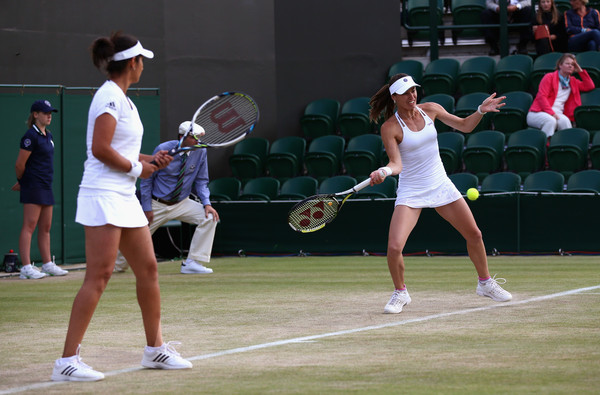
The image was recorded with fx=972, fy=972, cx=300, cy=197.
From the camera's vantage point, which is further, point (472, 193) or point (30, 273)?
point (472, 193)

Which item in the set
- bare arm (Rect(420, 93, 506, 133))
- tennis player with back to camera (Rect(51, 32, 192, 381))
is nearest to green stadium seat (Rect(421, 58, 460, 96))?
bare arm (Rect(420, 93, 506, 133))

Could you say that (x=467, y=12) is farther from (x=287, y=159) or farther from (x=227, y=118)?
(x=227, y=118)

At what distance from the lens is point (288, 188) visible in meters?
17.1

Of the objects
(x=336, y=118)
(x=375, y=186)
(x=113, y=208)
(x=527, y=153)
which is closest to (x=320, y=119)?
(x=336, y=118)

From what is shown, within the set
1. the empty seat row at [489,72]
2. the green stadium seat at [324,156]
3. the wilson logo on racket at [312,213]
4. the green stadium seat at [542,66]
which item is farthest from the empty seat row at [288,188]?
the wilson logo on racket at [312,213]

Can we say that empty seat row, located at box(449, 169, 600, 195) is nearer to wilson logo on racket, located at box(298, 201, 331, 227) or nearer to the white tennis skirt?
wilson logo on racket, located at box(298, 201, 331, 227)

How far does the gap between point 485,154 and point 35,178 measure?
7.66m

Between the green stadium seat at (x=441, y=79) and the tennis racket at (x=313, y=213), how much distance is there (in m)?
9.86

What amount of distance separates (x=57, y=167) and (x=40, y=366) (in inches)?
368

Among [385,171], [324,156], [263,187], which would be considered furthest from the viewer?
[324,156]

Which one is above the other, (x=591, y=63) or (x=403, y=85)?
(x=591, y=63)

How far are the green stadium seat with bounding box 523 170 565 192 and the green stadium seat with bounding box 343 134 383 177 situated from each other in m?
2.74

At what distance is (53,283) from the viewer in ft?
40.2

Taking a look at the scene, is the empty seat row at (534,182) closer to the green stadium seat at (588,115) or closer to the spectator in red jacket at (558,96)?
the spectator in red jacket at (558,96)
